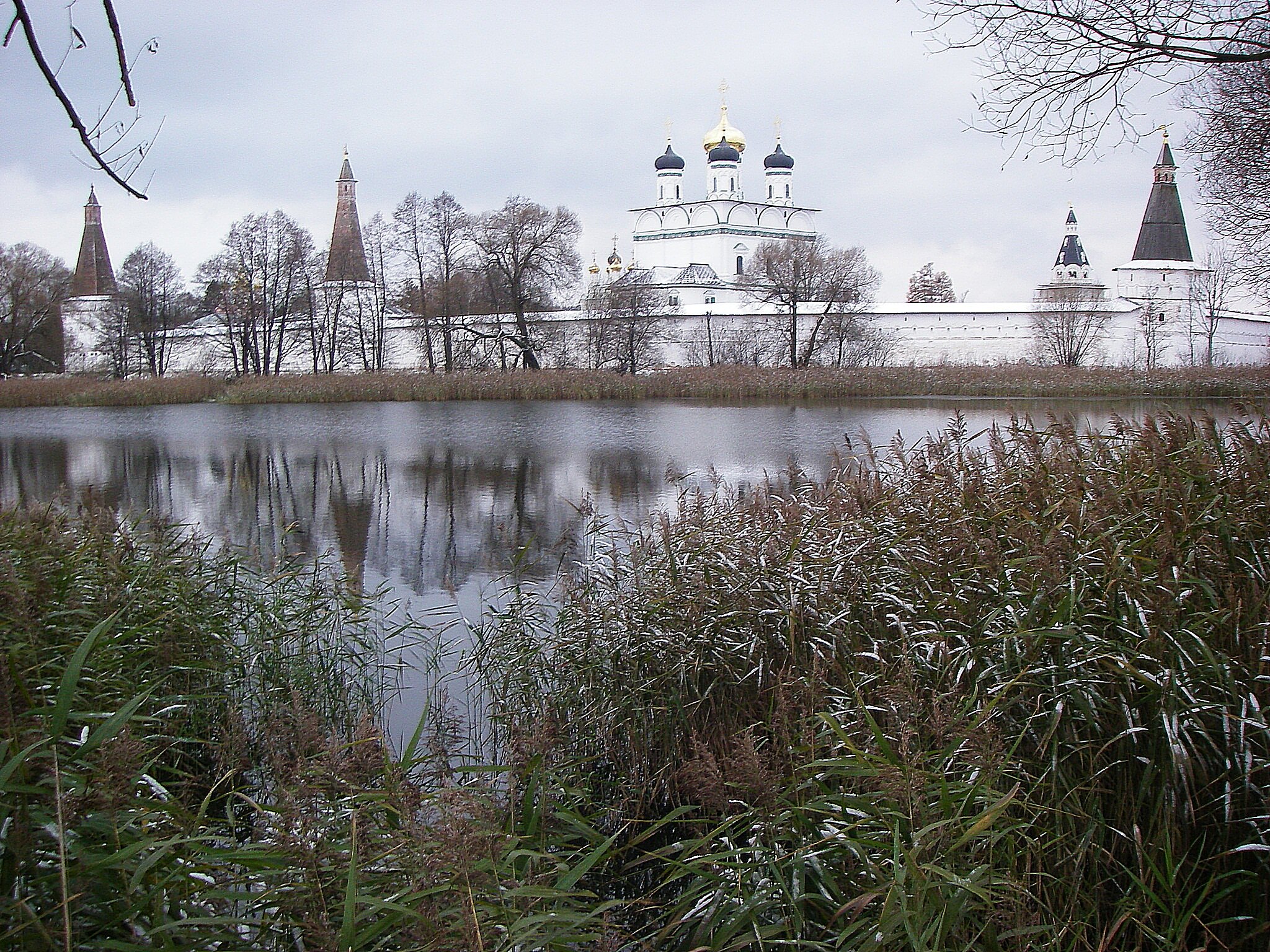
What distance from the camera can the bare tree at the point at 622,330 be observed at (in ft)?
109

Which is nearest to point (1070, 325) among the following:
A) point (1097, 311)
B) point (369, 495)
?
point (1097, 311)

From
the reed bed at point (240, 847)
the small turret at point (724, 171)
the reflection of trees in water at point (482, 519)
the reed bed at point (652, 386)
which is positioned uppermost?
the small turret at point (724, 171)

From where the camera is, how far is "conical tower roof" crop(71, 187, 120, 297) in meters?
45.8

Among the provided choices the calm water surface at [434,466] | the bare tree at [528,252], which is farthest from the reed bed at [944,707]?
the bare tree at [528,252]

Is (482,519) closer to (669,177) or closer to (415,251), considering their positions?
(415,251)

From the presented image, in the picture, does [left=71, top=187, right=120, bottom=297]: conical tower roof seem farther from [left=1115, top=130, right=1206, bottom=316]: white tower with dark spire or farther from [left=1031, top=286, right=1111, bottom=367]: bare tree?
[left=1115, top=130, right=1206, bottom=316]: white tower with dark spire

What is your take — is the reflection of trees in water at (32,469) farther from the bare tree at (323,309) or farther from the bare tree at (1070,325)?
the bare tree at (1070,325)

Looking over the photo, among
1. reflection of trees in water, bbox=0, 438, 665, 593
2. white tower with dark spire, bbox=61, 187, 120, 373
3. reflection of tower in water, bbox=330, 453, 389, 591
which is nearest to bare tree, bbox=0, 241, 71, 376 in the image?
white tower with dark spire, bbox=61, 187, 120, 373

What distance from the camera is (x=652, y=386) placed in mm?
26438

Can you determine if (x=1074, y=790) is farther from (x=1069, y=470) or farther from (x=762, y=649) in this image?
(x=1069, y=470)

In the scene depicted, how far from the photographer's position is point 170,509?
30.9 ft

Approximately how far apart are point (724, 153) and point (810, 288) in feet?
85.3

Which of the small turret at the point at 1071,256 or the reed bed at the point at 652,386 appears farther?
the small turret at the point at 1071,256

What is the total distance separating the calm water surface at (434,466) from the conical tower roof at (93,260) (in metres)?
25.8
